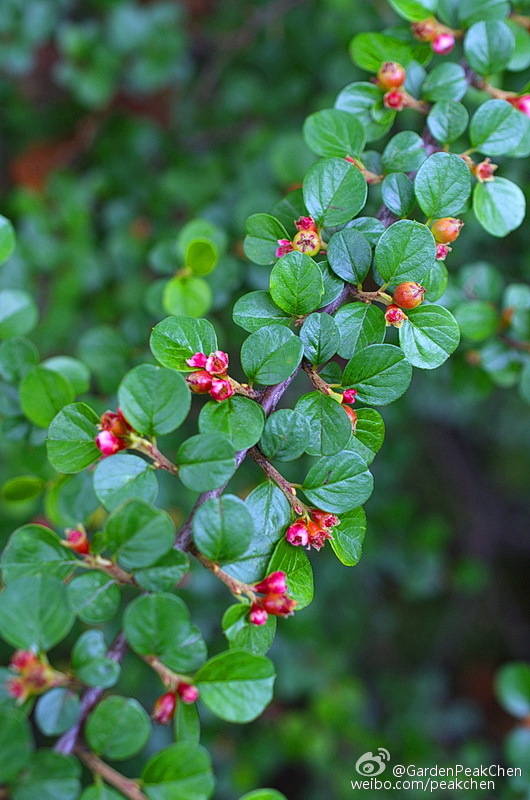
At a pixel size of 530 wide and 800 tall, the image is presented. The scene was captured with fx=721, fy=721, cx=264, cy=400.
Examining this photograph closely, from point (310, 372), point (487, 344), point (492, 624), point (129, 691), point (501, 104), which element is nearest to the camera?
point (310, 372)

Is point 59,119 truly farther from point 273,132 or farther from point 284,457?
point 284,457

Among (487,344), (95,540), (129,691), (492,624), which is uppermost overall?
(95,540)

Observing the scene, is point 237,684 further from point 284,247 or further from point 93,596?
point 284,247

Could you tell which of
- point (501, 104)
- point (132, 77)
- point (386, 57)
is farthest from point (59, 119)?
point (501, 104)

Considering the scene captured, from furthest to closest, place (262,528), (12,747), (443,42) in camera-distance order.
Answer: (443,42) < (262,528) < (12,747)

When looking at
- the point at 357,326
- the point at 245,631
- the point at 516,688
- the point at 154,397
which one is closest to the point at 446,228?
the point at 357,326

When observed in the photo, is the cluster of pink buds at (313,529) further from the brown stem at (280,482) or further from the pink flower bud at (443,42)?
the pink flower bud at (443,42)

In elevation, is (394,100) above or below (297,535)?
above
